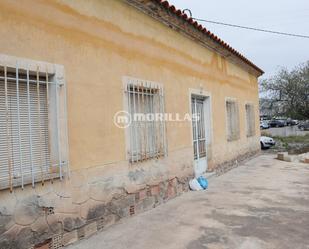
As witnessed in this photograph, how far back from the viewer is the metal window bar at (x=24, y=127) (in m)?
3.49

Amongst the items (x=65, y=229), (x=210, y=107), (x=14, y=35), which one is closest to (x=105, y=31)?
(x=14, y=35)

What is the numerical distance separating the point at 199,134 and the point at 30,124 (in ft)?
18.0

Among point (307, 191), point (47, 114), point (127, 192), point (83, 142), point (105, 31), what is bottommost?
point (307, 191)

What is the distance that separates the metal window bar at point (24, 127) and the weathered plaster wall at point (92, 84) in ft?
0.62

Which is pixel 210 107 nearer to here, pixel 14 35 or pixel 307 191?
pixel 307 191

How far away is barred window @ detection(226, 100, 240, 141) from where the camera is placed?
1063 centimetres

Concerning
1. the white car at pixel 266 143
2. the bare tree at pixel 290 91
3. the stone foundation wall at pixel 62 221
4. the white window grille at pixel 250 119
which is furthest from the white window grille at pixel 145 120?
the bare tree at pixel 290 91

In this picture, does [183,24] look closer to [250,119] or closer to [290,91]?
[250,119]

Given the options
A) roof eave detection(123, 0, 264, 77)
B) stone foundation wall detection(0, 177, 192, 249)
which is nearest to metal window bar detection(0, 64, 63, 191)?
stone foundation wall detection(0, 177, 192, 249)

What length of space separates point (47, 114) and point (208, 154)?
5635mm

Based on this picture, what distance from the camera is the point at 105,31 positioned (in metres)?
4.86

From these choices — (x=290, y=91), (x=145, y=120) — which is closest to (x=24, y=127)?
(x=145, y=120)

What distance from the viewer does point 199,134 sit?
8469mm

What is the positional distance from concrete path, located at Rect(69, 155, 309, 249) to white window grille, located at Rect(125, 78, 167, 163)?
1.07 metres
